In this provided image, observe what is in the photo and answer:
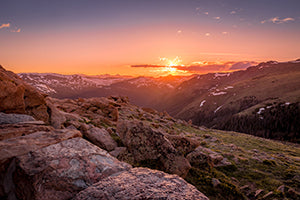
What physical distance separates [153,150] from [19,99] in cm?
964

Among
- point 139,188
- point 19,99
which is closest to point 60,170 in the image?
point 139,188

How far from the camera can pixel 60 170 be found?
5586 mm

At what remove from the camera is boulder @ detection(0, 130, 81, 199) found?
5.11 m

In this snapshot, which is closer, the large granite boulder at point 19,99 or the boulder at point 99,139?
the large granite boulder at point 19,99

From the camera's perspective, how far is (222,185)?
1099 cm

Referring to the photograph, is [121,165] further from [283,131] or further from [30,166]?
[283,131]

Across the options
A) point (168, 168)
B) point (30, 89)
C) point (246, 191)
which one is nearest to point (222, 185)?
point (246, 191)

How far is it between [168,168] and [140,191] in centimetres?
551

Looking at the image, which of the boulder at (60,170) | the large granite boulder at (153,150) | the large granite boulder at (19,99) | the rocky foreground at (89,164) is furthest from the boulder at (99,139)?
the boulder at (60,170)

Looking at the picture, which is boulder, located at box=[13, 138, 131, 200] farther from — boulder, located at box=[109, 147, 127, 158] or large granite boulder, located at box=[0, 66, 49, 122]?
large granite boulder, located at box=[0, 66, 49, 122]

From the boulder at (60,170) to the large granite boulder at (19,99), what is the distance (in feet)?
18.3

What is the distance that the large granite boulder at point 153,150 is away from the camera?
1052 centimetres

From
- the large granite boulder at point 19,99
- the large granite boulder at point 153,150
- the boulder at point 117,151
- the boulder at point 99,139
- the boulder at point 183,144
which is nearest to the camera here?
the large granite boulder at point 19,99

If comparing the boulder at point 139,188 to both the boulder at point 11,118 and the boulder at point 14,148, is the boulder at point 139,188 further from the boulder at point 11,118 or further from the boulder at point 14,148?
the boulder at point 11,118
